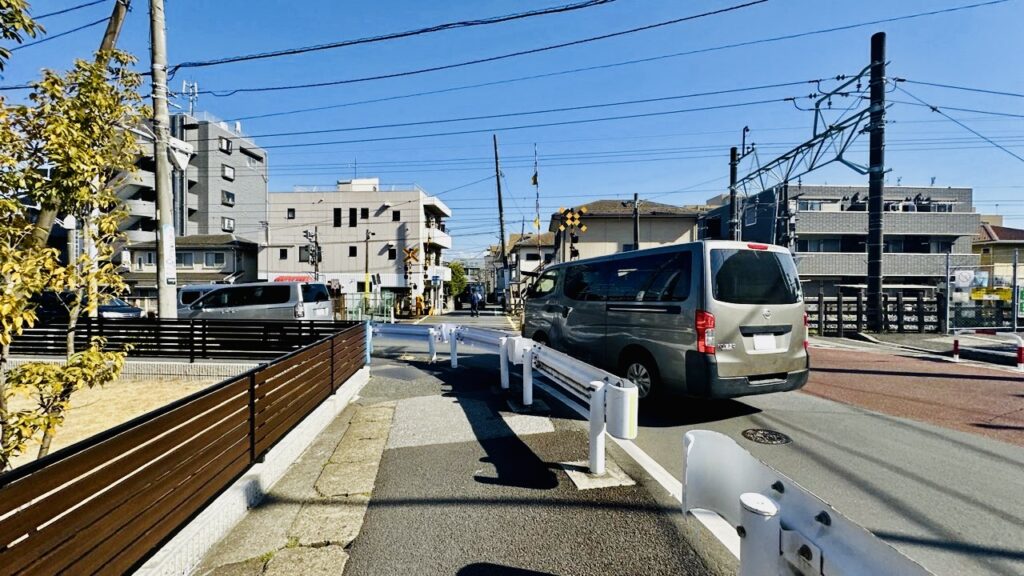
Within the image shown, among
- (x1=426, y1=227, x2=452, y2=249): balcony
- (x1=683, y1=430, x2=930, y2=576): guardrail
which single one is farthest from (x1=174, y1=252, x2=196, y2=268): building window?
(x1=683, y1=430, x2=930, y2=576): guardrail

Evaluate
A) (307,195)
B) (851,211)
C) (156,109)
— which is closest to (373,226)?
(307,195)

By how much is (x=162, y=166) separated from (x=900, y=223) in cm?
4068

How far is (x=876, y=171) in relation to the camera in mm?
14281

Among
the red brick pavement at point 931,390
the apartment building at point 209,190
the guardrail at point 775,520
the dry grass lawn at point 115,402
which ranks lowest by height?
the dry grass lawn at point 115,402

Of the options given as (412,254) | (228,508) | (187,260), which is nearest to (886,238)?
(412,254)

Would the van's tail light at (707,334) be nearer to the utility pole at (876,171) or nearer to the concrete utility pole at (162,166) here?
the concrete utility pole at (162,166)

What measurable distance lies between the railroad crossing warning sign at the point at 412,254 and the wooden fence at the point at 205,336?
96.0 ft

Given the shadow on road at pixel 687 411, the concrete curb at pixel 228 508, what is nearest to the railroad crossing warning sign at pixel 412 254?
the shadow on road at pixel 687 411

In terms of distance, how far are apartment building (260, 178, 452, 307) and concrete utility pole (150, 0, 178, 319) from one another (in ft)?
102

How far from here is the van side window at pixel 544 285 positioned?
8.08 metres

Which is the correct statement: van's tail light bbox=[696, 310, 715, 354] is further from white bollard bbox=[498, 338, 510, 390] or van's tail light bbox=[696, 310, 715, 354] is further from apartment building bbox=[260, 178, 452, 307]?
apartment building bbox=[260, 178, 452, 307]

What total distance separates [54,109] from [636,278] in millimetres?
5583

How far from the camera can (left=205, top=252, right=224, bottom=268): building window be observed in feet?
130

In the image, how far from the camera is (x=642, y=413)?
5547 millimetres
